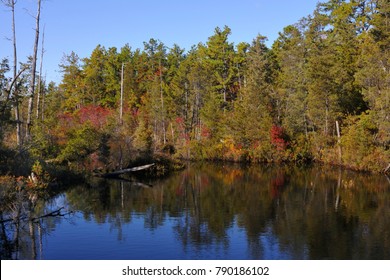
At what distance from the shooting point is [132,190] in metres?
27.0

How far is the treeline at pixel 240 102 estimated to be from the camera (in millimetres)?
34125

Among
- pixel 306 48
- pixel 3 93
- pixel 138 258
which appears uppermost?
pixel 306 48

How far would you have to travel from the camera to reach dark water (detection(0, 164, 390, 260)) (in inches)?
585

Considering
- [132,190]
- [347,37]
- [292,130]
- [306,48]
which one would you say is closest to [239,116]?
[292,130]

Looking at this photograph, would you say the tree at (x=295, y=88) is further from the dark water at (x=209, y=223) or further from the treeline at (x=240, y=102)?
the dark water at (x=209, y=223)

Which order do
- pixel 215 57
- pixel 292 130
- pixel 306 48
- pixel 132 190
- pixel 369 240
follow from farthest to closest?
pixel 215 57 < pixel 306 48 < pixel 292 130 < pixel 132 190 < pixel 369 240

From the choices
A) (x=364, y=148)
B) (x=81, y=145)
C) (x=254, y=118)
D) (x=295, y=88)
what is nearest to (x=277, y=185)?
(x=364, y=148)

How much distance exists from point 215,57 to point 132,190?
38.0m

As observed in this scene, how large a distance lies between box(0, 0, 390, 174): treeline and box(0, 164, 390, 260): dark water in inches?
225

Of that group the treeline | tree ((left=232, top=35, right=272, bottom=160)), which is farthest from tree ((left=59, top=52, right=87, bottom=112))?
tree ((left=232, top=35, right=272, bottom=160))

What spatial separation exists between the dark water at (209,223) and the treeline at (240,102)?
5708mm

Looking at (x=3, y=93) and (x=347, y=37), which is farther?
(x=347, y=37)

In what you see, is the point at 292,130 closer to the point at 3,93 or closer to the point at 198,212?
the point at 198,212
